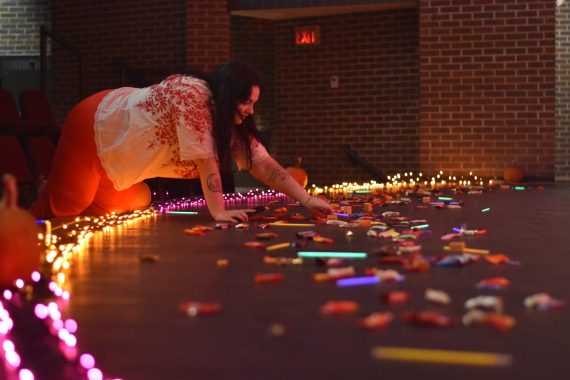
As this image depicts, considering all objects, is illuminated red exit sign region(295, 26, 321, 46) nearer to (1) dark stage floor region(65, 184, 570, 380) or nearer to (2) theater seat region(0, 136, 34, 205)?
(2) theater seat region(0, 136, 34, 205)

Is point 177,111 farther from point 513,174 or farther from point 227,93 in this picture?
point 513,174

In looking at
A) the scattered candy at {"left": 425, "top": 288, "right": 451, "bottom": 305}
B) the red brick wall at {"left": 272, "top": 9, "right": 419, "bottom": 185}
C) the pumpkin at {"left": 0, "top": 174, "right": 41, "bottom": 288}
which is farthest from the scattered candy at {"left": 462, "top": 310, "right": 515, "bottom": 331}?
the red brick wall at {"left": 272, "top": 9, "right": 419, "bottom": 185}

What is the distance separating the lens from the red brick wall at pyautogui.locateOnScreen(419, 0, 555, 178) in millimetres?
7562

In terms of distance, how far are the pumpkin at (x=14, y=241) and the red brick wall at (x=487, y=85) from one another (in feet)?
20.5

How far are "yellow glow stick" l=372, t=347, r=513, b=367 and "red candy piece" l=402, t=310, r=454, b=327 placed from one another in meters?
0.16

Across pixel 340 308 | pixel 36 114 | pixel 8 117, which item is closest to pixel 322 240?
pixel 340 308

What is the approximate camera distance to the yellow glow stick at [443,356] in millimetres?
1277

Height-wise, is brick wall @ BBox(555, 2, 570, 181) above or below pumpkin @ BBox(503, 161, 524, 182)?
above

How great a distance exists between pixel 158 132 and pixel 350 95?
19.0 feet

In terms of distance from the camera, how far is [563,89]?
1012cm

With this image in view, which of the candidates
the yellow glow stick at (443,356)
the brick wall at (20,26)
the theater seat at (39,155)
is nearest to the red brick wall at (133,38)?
the brick wall at (20,26)

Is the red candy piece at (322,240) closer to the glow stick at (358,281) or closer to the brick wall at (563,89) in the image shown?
the glow stick at (358,281)

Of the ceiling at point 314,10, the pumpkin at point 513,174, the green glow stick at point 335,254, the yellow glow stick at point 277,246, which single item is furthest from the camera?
the ceiling at point 314,10

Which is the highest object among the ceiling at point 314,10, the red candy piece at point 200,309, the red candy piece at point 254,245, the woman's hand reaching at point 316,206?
the ceiling at point 314,10
